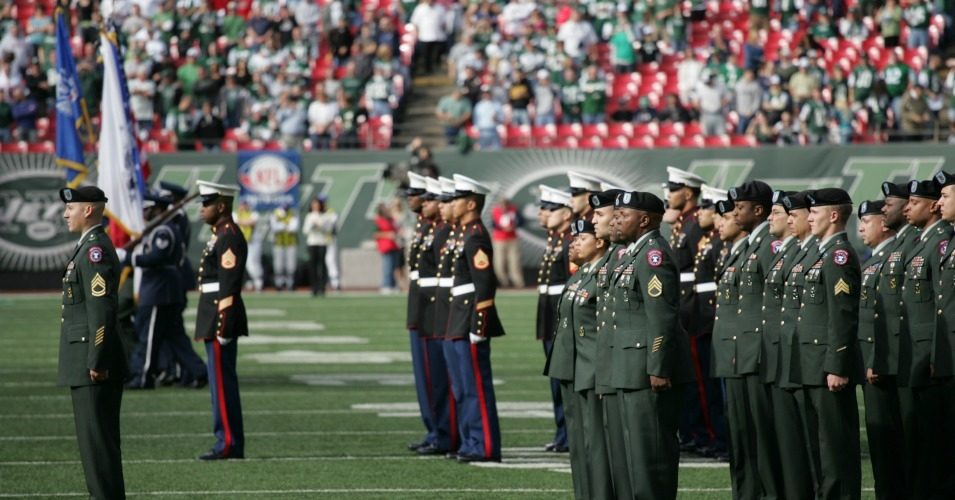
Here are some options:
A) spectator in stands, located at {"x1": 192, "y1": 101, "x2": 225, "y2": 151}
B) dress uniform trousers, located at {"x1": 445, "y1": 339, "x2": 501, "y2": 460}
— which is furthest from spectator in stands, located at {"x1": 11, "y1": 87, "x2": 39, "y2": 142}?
dress uniform trousers, located at {"x1": 445, "y1": 339, "x2": 501, "y2": 460}

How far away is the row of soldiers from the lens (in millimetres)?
8438

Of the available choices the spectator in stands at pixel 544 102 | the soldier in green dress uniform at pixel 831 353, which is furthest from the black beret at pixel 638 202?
the spectator in stands at pixel 544 102

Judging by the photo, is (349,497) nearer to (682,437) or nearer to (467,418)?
(467,418)

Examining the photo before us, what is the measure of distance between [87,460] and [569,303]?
268 centimetres

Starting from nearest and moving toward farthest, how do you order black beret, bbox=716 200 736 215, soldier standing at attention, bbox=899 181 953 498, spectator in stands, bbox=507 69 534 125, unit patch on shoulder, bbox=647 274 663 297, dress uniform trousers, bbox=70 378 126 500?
unit patch on shoulder, bbox=647 274 663 297, dress uniform trousers, bbox=70 378 126 500, soldier standing at attention, bbox=899 181 953 498, black beret, bbox=716 200 736 215, spectator in stands, bbox=507 69 534 125

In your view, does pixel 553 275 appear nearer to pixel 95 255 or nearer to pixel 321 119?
pixel 95 255

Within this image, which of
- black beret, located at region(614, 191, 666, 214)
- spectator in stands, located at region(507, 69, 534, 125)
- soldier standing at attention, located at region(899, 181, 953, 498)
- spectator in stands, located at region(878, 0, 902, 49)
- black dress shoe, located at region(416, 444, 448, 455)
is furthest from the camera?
spectator in stands, located at region(878, 0, 902, 49)

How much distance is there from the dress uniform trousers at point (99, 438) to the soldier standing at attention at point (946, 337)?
4.44 metres

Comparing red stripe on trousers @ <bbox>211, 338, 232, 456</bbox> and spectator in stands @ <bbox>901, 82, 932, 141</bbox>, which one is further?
spectator in stands @ <bbox>901, 82, 932, 141</bbox>

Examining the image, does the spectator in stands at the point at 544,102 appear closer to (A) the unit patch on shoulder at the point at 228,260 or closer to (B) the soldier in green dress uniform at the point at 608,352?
(A) the unit patch on shoulder at the point at 228,260

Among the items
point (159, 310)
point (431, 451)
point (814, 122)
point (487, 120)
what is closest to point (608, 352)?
point (431, 451)

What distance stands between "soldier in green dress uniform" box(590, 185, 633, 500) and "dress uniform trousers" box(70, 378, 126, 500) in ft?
8.42

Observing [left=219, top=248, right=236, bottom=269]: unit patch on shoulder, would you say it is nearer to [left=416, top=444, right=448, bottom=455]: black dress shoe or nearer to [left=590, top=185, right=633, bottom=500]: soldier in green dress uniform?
[left=416, top=444, right=448, bottom=455]: black dress shoe

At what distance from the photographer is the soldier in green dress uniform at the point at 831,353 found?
341 inches
